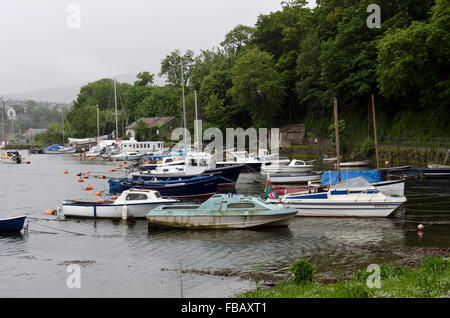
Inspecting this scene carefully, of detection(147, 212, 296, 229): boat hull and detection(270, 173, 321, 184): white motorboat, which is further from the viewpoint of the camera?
detection(270, 173, 321, 184): white motorboat

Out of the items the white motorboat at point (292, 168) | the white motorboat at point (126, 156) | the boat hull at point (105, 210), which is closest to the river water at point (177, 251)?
the boat hull at point (105, 210)

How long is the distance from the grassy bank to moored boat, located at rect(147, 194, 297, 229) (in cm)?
1017

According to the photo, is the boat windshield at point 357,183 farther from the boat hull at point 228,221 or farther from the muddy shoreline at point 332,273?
the muddy shoreline at point 332,273

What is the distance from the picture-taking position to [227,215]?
85.3 ft

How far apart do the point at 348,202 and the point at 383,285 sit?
1659cm

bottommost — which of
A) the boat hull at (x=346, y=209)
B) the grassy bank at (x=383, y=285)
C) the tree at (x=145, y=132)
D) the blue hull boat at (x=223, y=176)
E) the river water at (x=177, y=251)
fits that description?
the river water at (x=177, y=251)

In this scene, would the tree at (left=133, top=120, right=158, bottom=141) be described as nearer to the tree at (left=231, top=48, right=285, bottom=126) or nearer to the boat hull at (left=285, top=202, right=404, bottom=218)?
the tree at (left=231, top=48, right=285, bottom=126)

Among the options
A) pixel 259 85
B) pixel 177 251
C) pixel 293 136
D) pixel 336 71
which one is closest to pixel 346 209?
pixel 177 251

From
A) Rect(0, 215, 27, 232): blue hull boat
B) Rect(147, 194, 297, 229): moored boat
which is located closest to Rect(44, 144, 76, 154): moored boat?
Rect(0, 215, 27, 232): blue hull boat

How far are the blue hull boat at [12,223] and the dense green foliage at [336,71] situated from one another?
4469cm

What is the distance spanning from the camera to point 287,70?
91312 millimetres

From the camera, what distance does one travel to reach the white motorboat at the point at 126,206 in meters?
29.8

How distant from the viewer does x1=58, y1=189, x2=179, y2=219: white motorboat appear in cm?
2977

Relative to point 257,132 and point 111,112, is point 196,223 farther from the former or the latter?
point 111,112
